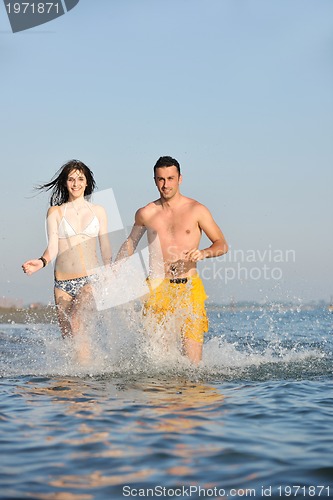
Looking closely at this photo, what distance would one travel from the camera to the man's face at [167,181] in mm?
6969

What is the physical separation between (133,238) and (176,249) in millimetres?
505

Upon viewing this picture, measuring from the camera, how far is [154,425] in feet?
14.7

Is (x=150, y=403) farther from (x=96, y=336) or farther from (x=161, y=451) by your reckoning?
(x=96, y=336)

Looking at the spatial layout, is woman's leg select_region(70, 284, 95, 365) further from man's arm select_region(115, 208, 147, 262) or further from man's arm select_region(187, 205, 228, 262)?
man's arm select_region(187, 205, 228, 262)

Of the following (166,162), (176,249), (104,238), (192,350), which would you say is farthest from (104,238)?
(192,350)

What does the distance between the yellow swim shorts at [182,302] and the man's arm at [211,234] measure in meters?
0.38

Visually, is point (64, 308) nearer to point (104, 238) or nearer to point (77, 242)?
point (77, 242)

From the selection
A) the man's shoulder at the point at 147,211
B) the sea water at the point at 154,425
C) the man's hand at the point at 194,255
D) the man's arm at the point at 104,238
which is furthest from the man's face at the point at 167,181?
the sea water at the point at 154,425

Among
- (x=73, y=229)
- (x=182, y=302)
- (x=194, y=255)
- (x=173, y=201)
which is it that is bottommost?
(x=182, y=302)

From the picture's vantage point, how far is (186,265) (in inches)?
275

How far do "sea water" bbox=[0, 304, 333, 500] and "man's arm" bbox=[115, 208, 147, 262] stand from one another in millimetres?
732

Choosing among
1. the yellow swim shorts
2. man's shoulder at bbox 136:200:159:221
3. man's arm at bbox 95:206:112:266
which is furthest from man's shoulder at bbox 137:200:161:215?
the yellow swim shorts

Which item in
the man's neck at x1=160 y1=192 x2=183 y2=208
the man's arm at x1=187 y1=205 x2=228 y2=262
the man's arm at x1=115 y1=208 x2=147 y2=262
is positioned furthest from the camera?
the man's neck at x1=160 y1=192 x2=183 y2=208

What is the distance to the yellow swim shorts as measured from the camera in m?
6.88
